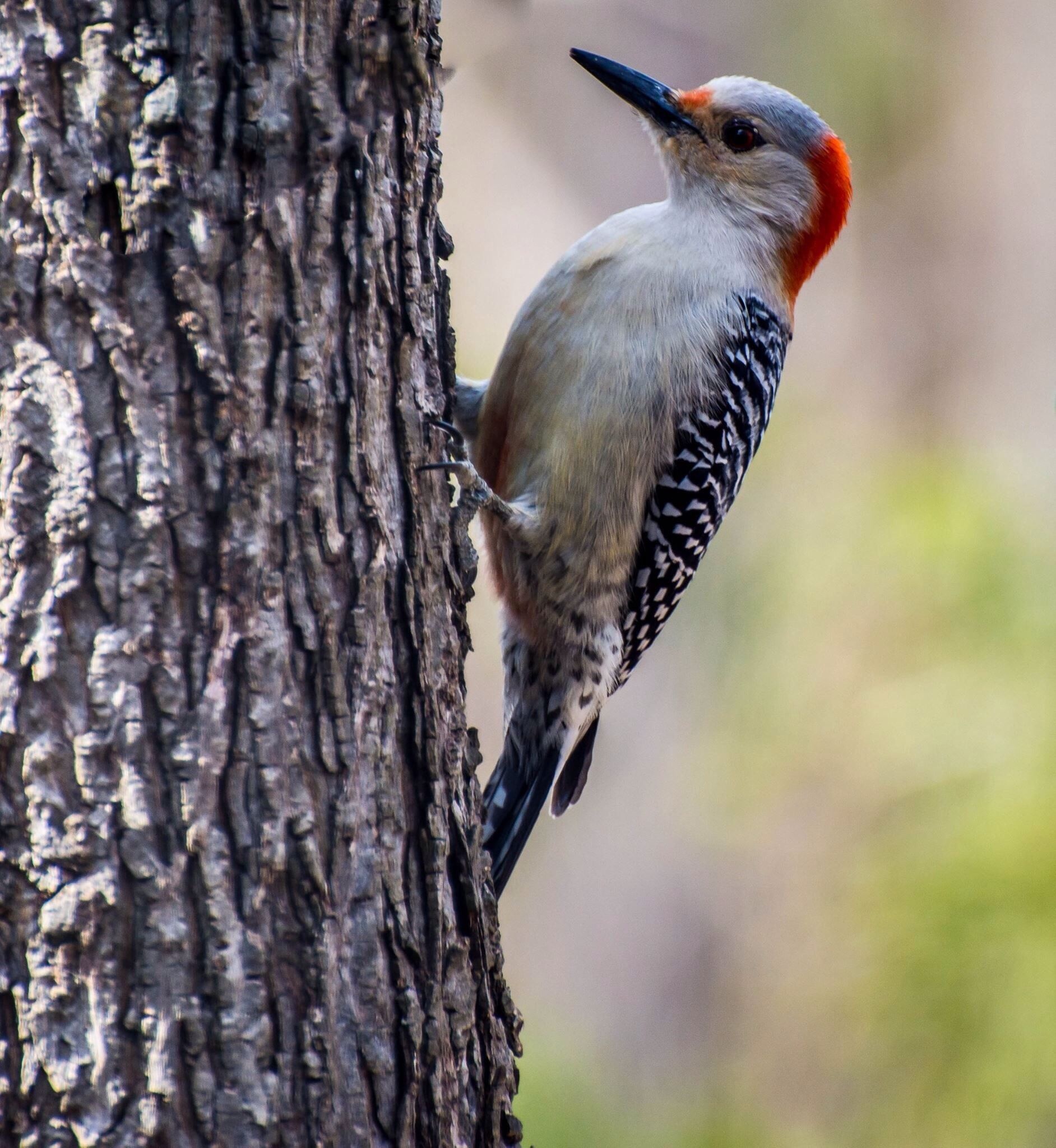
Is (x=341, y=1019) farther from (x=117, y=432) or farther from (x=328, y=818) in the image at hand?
(x=117, y=432)

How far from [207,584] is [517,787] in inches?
68.9

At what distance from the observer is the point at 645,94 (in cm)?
351

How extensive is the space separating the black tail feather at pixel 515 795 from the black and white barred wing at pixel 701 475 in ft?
1.41

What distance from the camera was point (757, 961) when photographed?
25.8ft

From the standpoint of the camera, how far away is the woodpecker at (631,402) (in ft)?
10.0

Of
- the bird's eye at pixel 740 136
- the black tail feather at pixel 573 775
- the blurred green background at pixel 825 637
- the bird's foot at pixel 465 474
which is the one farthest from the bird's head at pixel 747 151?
the blurred green background at pixel 825 637

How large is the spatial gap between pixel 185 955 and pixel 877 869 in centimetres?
530

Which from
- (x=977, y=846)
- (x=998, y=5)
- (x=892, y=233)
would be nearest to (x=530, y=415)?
(x=977, y=846)

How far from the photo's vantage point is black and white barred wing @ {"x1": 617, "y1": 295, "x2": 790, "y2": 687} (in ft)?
10.7

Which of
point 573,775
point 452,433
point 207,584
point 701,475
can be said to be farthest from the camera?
point 573,775

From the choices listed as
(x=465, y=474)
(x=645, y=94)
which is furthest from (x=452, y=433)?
(x=645, y=94)

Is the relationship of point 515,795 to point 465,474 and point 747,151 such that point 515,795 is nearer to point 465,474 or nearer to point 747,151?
point 465,474

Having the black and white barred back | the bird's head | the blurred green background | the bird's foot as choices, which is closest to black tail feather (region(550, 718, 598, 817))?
→ the black and white barred back

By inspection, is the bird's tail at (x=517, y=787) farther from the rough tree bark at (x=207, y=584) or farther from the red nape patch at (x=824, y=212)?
the red nape patch at (x=824, y=212)
